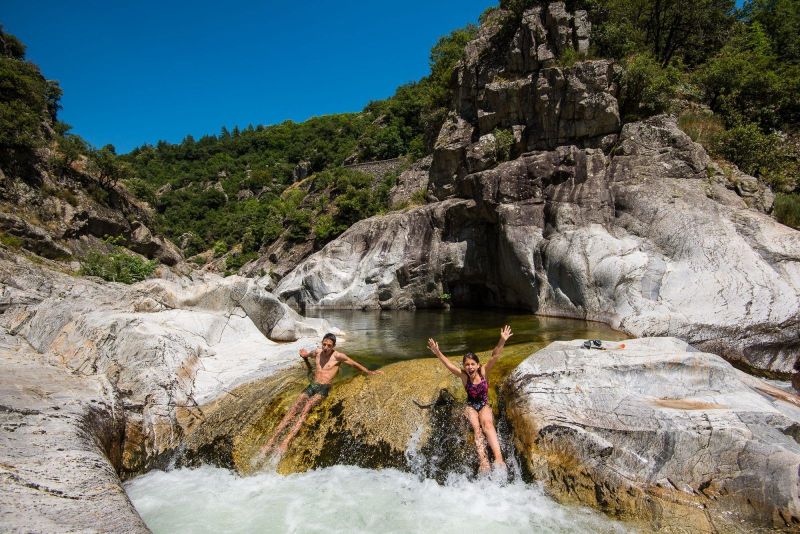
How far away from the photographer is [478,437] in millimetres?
6559

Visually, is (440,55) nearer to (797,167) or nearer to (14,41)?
(797,167)

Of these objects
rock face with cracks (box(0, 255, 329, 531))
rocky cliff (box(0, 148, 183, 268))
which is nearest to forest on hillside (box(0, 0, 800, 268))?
rocky cliff (box(0, 148, 183, 268))

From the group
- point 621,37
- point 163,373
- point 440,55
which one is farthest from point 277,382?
point 440,55

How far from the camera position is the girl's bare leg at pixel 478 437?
618 cm

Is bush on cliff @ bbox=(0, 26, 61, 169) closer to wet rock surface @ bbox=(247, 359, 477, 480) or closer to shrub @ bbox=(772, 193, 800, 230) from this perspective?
wet rock surface @ bbox=(247, 359, 477, 480)

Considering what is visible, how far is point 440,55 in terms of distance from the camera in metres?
43.6

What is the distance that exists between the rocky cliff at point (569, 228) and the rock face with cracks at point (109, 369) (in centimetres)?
1040

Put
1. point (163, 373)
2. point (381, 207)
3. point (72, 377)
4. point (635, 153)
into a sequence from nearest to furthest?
point (72, 377), point (163, 373), point (635, 153), point (381, 207)

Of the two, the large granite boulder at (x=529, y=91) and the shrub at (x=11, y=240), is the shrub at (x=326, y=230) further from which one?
the shrub at (x=11, y=240)

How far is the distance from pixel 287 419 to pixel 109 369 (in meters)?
3.70

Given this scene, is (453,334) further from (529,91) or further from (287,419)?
(529,91)

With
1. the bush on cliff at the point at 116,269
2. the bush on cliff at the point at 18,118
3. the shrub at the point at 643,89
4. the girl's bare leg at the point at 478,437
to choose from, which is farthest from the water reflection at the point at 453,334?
the bush on cliff at the point at 18,118

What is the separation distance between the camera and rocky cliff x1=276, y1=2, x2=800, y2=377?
39.7ft

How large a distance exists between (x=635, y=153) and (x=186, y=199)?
80676mm
